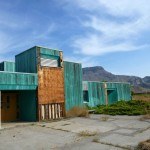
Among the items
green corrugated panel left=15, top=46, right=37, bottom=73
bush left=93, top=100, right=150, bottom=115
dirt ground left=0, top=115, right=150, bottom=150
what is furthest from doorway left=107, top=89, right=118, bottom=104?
dirt ground left=0, top=115, right=150, bottom=150

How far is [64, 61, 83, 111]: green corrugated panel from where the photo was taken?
872 inches

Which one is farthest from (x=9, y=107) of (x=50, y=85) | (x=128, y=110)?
(x=128, y=110)

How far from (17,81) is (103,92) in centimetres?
1318

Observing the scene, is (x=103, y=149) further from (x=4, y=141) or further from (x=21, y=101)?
(x=21, y=101)

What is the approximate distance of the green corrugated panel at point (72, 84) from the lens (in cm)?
2216

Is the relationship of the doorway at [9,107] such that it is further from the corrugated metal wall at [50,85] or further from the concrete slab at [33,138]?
the concrete slab at [33,138]

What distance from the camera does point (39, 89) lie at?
1938cm

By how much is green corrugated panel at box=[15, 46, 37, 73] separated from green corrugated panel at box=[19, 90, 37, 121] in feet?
5.85

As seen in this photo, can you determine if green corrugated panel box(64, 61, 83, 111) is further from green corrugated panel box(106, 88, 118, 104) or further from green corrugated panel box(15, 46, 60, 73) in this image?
green corrugated panel box(106, 88, 118, 104)

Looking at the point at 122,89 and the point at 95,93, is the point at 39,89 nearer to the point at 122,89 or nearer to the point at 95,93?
the point at 95,93

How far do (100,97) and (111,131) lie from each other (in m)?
14.1

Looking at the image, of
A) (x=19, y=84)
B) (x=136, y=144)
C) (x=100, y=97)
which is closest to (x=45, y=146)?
(x=136, y=144)

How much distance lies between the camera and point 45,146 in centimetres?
1133

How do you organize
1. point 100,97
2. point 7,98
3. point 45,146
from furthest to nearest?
1. point 100,97
2. point 7,98
3. point 45,146
